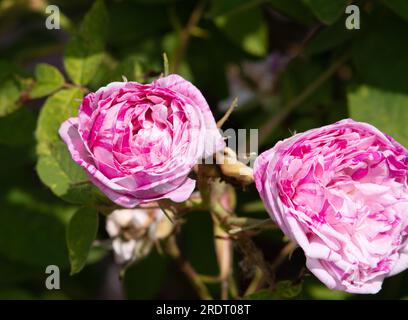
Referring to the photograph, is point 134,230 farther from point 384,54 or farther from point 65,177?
point 384,54

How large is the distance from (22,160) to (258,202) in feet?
1.53

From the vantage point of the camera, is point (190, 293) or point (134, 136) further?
point (190, 293)

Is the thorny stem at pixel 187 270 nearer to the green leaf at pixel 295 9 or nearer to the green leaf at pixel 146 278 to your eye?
the green leaf at pixel 146 278

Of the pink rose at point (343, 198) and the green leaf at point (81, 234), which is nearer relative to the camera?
the pink rose at point (343, 198)

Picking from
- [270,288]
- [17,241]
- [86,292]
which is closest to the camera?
[270,288]

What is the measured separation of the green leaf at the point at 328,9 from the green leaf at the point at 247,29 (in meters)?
0.34

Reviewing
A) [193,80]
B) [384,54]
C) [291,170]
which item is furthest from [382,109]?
[193,80]

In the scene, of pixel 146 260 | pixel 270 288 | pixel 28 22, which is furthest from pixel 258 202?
pixel 28 22

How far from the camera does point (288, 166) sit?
2.93 ft

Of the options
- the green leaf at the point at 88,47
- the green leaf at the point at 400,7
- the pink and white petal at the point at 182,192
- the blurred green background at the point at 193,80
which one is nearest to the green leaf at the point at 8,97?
the blurred green background at the point at 193,80

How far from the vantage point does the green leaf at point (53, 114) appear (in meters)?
1.19

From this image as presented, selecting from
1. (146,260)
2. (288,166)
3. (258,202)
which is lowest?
(146,260)
